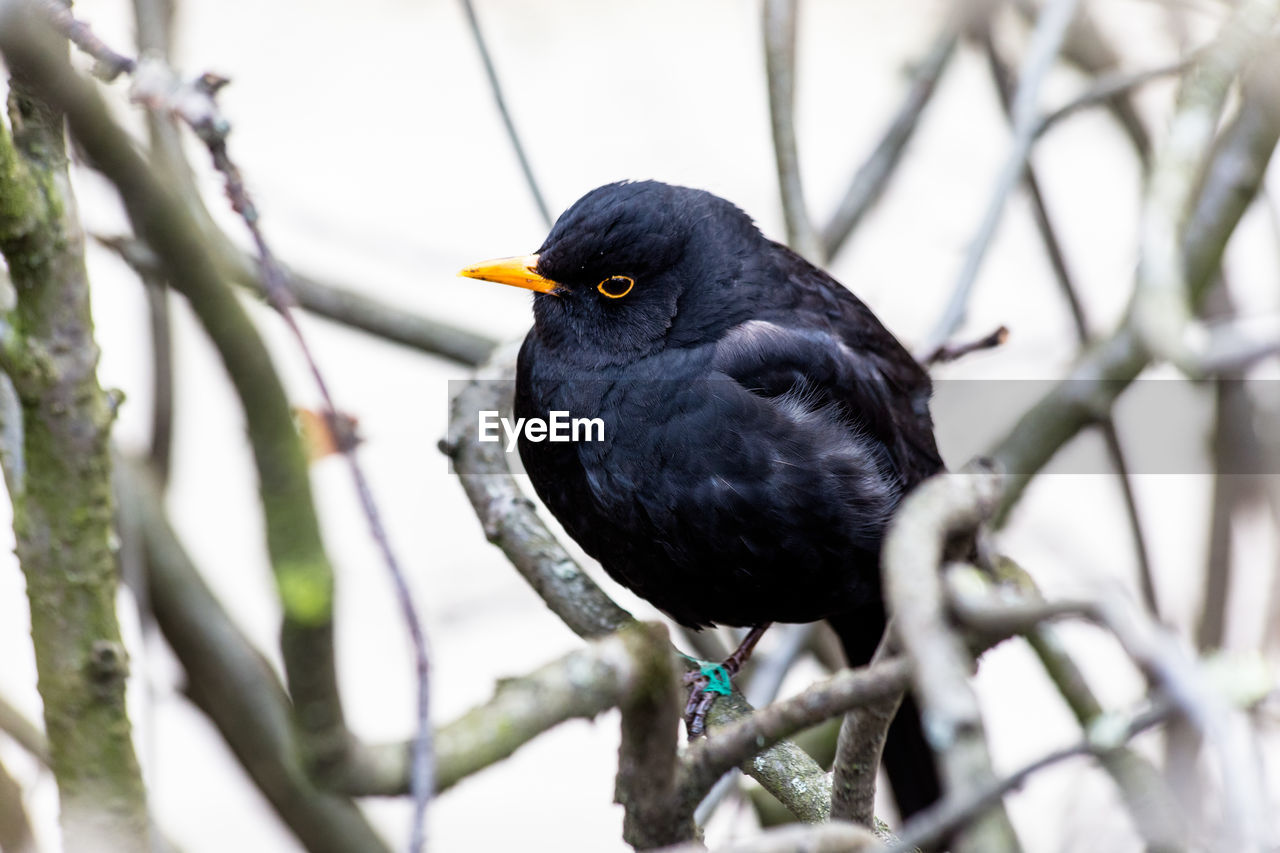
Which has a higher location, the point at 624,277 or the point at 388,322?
the point at 388,322

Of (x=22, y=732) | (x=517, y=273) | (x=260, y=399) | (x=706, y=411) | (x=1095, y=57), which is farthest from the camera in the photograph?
(x=1095, y=57)

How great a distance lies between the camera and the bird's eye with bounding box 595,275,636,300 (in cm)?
309

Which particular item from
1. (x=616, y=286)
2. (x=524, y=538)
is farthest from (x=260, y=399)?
(x=616, y=286)

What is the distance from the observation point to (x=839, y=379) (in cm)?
309

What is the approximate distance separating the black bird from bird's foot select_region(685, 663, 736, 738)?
13cm

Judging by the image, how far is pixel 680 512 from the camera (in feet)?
9.39

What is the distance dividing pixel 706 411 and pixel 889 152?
1736 millimetres

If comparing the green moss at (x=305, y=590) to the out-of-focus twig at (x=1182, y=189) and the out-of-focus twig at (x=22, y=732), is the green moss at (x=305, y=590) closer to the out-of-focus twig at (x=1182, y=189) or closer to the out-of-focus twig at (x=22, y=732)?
the out-of-focus twig at (x=1182, y=189)

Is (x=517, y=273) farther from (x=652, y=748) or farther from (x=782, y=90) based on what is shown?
(x=652, y=748)

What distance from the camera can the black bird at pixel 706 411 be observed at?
9.48 ft

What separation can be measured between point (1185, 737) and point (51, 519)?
326cm

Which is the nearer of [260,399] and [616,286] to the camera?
[260,399]

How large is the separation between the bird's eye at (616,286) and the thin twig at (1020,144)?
970 mm

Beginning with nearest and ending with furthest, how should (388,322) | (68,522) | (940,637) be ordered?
(940,637) < (68,522) < (388,322)
